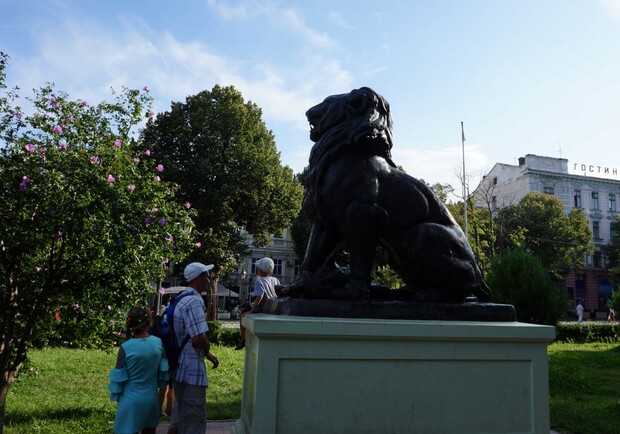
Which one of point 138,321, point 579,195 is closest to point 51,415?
point 138,321

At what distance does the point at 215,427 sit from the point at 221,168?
18.1 metres

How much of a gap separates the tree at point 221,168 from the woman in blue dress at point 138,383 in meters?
17.9

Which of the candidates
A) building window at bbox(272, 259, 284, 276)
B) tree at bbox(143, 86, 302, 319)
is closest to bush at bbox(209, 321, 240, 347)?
tree at bbox(143, 86, 302, 319)

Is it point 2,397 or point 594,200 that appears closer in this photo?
point 2,397

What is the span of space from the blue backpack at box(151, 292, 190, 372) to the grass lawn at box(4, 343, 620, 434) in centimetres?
230

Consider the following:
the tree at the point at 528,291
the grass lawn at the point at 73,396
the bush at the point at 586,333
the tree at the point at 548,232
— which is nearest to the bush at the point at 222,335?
the grass lawn at the point at 73,396

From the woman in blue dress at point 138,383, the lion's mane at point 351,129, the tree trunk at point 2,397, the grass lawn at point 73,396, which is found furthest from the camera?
the grass lawn at point 73,396

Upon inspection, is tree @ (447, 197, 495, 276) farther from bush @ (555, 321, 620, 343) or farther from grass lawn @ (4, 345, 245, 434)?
grass lawn @ (4, 345, 245, 434)

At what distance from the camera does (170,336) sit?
4207mm

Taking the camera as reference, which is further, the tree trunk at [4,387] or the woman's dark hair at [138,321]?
the tree trunk at [4,387]

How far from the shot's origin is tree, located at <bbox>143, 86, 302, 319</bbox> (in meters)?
22.3

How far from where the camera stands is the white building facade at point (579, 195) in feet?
145

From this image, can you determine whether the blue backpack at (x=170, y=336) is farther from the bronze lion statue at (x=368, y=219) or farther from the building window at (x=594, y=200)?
the building window at (x=594, y=200)

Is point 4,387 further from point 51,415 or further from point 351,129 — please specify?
point 351,129
